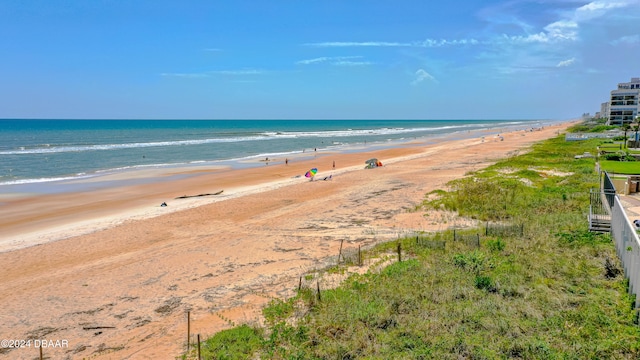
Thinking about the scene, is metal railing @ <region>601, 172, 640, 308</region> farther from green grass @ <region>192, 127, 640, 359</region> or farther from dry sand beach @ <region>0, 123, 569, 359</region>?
dry sand beach @ <region>0, 123, 569, 359</region>

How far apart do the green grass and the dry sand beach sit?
1.84 metres

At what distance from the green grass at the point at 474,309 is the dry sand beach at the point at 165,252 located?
1840 mm

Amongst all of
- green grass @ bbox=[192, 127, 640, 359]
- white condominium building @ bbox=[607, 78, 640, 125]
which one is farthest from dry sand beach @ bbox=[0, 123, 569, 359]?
white condominium building @ bbox=[607, 78, 640, 125]

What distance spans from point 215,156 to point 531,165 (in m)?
37.0

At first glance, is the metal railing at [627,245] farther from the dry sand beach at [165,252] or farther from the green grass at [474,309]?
the dry sand beach at [165,252]

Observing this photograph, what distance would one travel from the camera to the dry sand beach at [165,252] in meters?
10.4

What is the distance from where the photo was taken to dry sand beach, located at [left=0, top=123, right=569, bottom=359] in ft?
34.0

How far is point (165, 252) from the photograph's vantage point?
15977 mm

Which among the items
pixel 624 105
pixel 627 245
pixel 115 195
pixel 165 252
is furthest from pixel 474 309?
pixel 624 105

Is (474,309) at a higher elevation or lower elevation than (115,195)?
higher

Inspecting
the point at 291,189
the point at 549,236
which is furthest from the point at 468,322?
the point at 291,189

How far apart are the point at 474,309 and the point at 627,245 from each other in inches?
171

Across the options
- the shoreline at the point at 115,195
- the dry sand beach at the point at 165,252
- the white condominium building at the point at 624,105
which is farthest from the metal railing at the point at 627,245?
the white condominium building at the point at 624,105

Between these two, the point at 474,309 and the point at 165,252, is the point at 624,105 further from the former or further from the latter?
the point at 165,252
